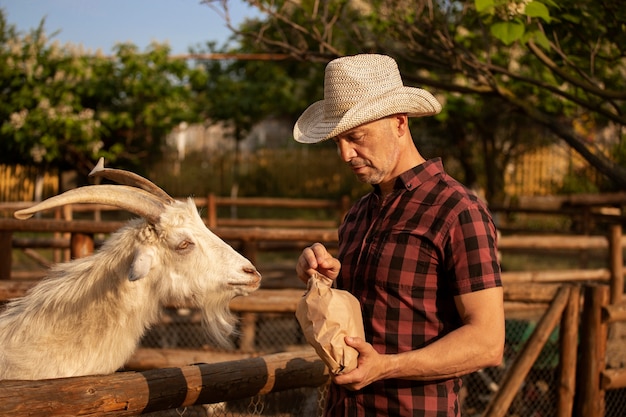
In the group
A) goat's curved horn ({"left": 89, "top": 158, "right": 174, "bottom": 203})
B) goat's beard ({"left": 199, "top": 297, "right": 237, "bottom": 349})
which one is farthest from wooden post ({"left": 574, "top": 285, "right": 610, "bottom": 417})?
goat's curved horn ({"left": 89, "top": 158, "right": 174, "bottom": 203})

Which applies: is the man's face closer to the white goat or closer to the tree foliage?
the white goat

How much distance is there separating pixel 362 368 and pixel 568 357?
2.93 m

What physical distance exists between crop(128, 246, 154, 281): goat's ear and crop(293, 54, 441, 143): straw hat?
939 mm

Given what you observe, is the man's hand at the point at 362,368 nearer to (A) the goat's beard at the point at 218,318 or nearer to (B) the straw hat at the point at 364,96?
(B) the straw hat at the point at 364,96

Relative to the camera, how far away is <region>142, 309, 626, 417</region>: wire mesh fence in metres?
3.54

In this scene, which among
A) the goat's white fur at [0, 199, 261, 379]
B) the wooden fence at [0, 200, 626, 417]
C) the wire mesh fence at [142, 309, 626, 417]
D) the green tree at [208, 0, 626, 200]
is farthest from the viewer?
the green tree at [208, 0, 626, 200]

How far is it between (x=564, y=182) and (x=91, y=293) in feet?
59.5

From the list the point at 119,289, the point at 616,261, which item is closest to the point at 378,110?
the point at 119,289

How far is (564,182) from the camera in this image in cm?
1941

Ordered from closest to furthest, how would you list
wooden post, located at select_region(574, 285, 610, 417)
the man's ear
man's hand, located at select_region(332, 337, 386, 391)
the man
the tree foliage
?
man's hand, located at select_region(332, 337, 386, 391)
the man
the man's ear
wooden post, located at select_region(574, 285, 610, 417)
the tree foliage

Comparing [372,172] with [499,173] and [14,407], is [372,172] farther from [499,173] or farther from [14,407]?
[499,173]

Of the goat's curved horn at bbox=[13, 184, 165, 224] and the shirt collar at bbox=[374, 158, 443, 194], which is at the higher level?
the shirt collar at bbox=[374, 158, 443, 194]

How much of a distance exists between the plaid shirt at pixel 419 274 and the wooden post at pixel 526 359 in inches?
80.8

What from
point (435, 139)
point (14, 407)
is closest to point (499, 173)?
point (435, 139)
